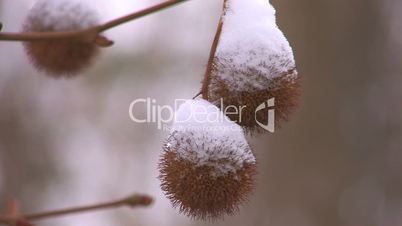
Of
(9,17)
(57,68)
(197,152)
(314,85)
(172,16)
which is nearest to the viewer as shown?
(197,152)

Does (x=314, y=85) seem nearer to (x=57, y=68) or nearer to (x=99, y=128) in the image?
(x=99, y=128)

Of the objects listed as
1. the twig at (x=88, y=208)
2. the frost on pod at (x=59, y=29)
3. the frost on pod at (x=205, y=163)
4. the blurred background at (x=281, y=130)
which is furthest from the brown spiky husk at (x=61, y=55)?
the blurred background at (x=281, y=130)

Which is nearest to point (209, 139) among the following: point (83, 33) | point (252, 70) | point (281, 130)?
point (252, 70)

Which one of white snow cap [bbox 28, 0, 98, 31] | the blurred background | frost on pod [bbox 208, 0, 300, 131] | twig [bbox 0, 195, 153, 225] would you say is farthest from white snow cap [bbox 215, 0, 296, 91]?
the blurred background

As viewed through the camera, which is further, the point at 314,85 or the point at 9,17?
the point at 314,85

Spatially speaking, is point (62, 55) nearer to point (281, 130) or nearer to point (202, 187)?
point (202, 187)

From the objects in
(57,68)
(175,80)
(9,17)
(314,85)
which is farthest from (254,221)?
(57,68)

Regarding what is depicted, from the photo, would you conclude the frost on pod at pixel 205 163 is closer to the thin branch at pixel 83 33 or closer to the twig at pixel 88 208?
the thin branch at pixel 83 33
